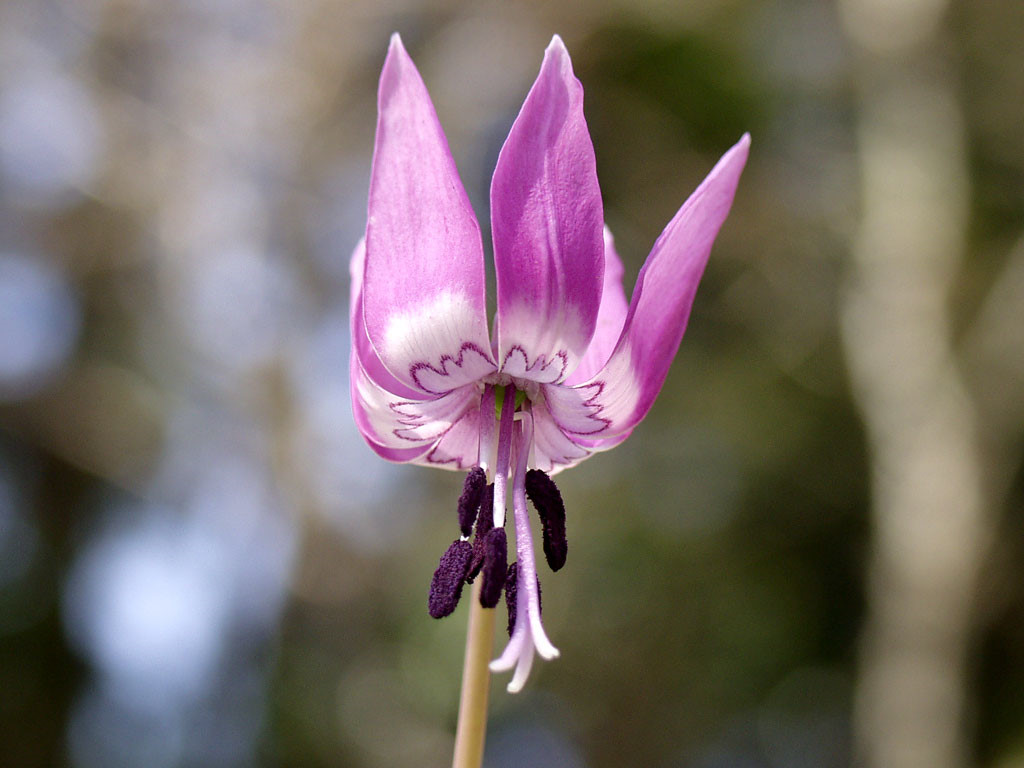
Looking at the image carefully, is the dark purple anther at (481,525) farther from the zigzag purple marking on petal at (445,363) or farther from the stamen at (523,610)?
the zigzag purple marking on petal at (445,363)

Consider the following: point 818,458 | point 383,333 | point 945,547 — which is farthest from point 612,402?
point 818,458

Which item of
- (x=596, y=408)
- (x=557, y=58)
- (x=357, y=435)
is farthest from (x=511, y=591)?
(x=357, y=435)

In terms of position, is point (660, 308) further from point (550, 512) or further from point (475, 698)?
point (475, 698)

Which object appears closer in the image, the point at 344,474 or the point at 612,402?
the point at 612,402

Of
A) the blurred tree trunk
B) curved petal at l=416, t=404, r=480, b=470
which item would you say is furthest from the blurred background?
curved petal at l=416, t=404, r=480, b=470

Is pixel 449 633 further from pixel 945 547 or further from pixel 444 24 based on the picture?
pixel 444 24

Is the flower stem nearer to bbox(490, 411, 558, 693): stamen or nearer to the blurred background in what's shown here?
bbox(490, 411, 558, 693): stamen
